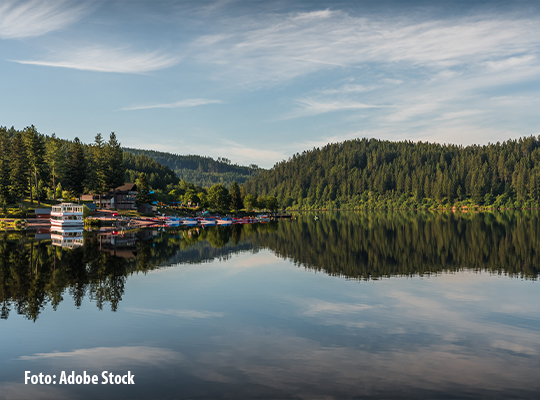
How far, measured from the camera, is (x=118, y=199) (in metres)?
148

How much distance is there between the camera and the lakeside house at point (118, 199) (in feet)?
478

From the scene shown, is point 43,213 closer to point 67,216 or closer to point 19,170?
point 19,170

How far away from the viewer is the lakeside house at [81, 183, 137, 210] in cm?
14562

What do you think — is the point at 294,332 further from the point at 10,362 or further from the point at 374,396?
the point at 10,362

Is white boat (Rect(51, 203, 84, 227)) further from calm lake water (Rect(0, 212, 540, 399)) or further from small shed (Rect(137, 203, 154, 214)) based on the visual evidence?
calm lake water (Rect(0, 212, 540, 399))

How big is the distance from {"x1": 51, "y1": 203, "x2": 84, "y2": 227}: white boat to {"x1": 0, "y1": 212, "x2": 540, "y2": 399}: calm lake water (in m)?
50.3

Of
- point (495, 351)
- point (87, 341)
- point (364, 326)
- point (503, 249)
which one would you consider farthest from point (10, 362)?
point (503, 249)

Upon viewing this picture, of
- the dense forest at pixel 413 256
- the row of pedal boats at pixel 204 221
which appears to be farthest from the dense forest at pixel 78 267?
the row of pedal boats at pixel 204 221

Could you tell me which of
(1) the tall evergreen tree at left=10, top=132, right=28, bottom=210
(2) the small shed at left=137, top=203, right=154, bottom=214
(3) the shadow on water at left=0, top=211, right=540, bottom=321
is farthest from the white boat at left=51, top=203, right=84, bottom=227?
(2) the small shed at left=137, top=203, right=154, bottom=214

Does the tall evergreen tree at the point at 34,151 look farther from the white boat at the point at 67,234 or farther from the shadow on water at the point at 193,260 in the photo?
the shadow on water at the point at 193,260

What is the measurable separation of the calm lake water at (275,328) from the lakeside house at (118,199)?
328 ft

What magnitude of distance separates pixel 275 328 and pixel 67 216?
86951mm

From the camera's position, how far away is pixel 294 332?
2327 centimetres

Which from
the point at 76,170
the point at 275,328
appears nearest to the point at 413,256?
the point at 275,328
